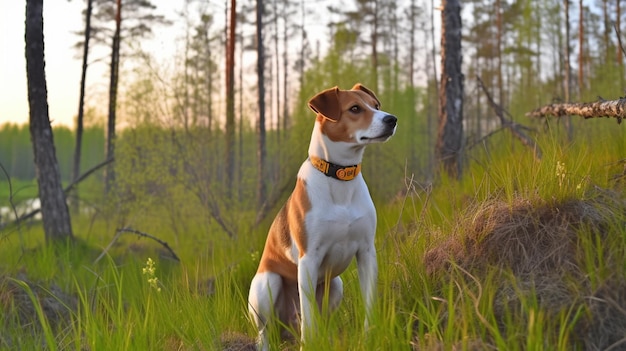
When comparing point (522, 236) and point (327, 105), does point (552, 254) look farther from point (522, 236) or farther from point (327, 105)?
point (327, 105)

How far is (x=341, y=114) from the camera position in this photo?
167 inches

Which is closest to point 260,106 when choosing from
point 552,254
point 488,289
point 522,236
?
point 522,236

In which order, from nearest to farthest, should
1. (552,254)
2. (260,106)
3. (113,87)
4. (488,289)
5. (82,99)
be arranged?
(488,289) → (552,254) → (260,106) → (82,99) → (113,87)

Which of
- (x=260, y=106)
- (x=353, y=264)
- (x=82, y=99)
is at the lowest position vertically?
(x=353, y=264)

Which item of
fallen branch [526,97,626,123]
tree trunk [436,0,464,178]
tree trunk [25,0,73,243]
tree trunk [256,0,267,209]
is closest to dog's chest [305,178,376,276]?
fallen branch [526,97,626,123]

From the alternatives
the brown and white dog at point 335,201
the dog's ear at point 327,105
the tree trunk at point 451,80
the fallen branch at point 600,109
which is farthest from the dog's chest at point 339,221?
the tree trunk at point 451,80

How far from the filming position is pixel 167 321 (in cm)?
461

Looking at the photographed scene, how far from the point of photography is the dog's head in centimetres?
405

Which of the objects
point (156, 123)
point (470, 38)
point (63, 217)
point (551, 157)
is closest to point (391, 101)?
point (470, 38)

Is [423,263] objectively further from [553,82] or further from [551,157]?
[553,82]

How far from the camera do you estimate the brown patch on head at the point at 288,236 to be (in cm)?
419

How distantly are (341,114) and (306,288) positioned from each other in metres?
1.26

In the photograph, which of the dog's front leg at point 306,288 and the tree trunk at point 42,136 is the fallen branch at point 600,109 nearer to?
the dog's front leg at point 306,288

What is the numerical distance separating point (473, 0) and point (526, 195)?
115 feet
